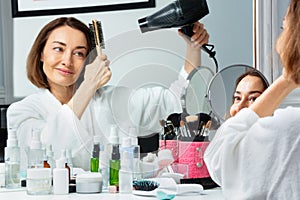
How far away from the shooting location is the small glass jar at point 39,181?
168 centimetres

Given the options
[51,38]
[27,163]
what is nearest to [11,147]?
[27,163]

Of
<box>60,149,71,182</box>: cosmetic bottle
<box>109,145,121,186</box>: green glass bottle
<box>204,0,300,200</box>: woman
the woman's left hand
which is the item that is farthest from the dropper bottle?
<box>204,0,300,200</box>: woman

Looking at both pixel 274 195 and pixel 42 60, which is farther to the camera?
pixel 42 60

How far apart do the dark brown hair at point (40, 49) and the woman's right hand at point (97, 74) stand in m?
0.10

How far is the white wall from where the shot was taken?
1710 mm

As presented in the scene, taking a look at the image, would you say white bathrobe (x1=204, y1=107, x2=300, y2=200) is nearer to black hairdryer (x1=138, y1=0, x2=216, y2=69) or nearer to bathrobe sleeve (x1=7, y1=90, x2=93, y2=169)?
black hairdryer (x1=138, y1=0, x2=216, y2=69)

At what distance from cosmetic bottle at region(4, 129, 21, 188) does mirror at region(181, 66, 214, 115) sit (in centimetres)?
54

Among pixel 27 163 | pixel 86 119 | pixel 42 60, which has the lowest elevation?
pixel 27 163

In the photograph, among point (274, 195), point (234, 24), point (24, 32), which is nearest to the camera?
point (274, 195)

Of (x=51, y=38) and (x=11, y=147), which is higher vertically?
(x=51, y=38)

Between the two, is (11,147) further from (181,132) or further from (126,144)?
(181,132)

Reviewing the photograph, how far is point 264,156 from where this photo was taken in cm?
116

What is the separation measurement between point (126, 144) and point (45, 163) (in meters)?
0.26

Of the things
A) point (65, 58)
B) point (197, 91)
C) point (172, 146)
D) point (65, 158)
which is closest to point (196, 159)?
point (172, 146)
